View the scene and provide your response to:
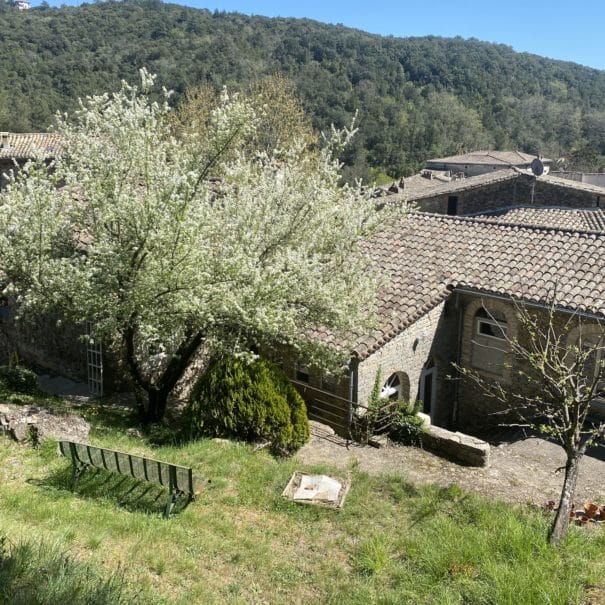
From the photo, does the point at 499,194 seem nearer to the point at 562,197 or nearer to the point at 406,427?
Answer: the point at 562,197

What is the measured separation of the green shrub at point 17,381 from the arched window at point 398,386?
8633 mm

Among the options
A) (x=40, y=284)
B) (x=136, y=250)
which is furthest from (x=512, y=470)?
(x=40, y=284)

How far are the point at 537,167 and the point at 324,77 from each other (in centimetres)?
6073

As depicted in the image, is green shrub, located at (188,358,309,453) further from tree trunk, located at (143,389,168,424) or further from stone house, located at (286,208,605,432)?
stone house, located at (286,208,605,432)

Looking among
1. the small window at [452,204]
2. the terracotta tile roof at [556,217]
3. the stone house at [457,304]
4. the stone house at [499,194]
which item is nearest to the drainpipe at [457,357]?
the stone house at [457,304]

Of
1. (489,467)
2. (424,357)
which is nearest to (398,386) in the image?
(424,357)

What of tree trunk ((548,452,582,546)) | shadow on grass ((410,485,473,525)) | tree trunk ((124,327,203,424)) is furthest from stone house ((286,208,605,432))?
tree trunk ((548,452,582,546))

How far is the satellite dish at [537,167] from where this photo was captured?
34094 millimetres

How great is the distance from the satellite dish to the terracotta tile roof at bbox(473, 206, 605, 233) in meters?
5.44

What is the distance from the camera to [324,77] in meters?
87.9

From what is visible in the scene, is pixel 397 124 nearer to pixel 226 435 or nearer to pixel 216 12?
pixel 216 12

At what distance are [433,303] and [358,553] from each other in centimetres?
805

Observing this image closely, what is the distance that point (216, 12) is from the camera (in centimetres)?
10662

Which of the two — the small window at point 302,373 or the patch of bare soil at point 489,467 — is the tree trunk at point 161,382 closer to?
the patch of bare soil at point 489,467
